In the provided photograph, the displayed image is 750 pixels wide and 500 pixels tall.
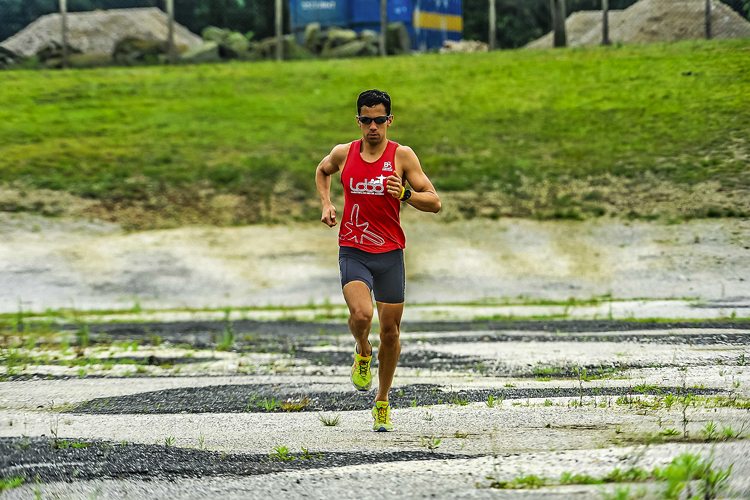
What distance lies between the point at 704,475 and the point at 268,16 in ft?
146

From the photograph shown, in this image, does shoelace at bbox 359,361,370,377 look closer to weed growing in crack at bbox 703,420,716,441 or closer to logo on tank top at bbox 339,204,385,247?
logo on tank top at bbox 339,204,385,247

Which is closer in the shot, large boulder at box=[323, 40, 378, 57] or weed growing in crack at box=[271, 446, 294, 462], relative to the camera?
weed growing in crack at box=[271, 446, 294, 462]

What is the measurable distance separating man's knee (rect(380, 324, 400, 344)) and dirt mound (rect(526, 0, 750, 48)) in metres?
25.1

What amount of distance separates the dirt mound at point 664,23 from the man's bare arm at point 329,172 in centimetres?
2449

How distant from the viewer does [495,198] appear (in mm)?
27906

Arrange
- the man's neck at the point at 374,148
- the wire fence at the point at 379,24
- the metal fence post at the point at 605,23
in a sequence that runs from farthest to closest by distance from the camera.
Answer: the metal fence post at the point at 605,23 < the wire fence at the point at 379,24 < the man's neck at the point at 374,148

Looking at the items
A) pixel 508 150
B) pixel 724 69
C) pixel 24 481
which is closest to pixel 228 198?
pixel 508 150

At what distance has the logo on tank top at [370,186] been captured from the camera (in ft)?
26.2

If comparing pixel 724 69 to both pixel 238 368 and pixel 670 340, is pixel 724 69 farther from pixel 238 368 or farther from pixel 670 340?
pixel 238 368

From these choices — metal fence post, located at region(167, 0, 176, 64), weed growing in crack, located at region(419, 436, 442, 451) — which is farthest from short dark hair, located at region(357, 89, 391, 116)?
metal fence post, located at region(167, 0, 176, 64)

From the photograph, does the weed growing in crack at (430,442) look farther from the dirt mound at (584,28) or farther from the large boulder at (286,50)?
the large boulder at (286,50)

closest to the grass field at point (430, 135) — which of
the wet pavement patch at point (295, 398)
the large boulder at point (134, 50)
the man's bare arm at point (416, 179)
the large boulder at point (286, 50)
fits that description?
the large boulder at point (134, 50)

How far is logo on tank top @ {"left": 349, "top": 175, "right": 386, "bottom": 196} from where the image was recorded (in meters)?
7.99

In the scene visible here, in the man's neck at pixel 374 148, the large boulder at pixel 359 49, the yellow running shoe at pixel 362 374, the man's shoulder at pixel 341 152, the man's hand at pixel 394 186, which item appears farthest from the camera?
the large boulder at pixel 359 49
